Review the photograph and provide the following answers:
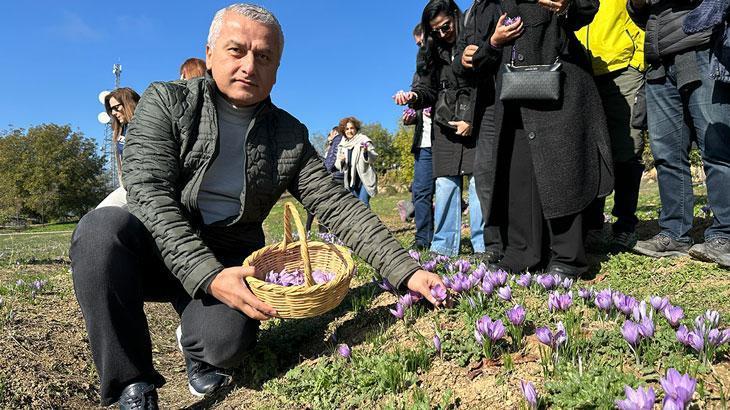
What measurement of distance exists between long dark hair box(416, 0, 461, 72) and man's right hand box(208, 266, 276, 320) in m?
3.73

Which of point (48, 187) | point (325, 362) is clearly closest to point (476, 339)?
point (325, 362)

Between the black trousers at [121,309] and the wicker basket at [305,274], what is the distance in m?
0.41

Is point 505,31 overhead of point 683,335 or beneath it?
overhead

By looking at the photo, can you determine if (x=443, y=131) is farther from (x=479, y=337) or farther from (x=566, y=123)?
(x=479, y=337)

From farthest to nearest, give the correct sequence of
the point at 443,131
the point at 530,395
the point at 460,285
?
the point at 443,131 < the point at 460,285 < the point at 530,395

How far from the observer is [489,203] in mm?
4070

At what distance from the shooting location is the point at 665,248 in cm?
428

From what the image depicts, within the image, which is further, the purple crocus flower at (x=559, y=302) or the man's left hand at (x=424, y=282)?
the man's left hand at (x=424, y=282)

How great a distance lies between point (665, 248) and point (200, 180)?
3840 mm

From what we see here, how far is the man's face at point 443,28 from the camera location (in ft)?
16.8

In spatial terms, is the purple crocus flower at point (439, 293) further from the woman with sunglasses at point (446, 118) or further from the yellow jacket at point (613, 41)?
the yellow jacket at point (613, 41)

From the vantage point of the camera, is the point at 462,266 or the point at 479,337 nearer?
the point at 479,337

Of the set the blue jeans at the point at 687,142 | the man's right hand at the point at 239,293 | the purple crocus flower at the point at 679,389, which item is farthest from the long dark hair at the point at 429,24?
the purple crocus flower at the point at 679,389

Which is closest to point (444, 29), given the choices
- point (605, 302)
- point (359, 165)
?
point (605, 302)
